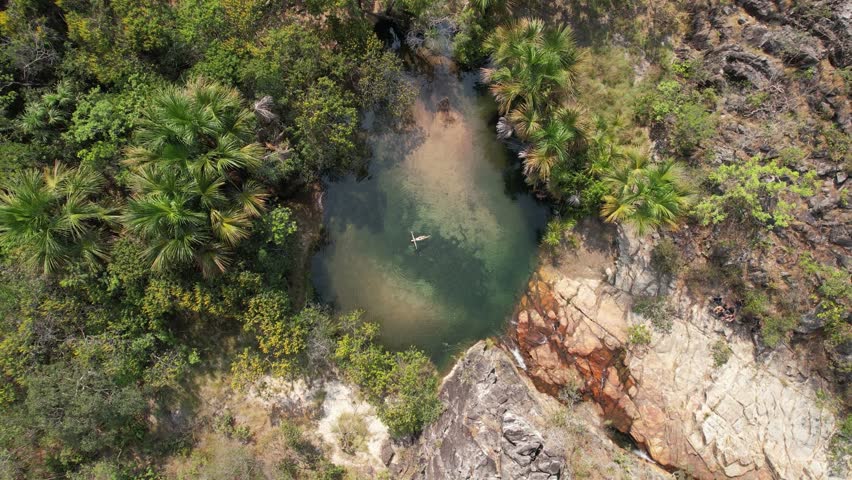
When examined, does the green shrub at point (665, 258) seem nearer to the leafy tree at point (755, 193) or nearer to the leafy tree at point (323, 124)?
the leafy tree at point (755, 193)

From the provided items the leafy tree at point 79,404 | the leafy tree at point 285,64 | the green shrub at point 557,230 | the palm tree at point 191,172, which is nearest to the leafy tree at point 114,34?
the palm tree at point 191,172

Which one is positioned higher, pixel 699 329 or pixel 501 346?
pixel 699 329

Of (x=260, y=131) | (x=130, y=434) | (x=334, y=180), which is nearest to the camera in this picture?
(x=260, y=131)

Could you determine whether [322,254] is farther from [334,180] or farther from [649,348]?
[649,348]

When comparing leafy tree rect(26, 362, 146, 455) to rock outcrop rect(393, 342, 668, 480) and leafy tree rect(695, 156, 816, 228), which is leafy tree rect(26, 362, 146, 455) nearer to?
rock outcrop rect(393, 342, 668, 480)

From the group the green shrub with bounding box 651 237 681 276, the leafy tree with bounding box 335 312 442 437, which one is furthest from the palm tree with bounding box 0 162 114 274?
the green shrub with bounding box 651 237 681 276

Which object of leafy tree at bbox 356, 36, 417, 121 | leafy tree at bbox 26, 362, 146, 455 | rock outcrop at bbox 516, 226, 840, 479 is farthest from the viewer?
leafy tree at bbox 356, 36, 417, 121

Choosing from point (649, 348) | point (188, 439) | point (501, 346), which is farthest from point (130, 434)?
point (649, 348)
